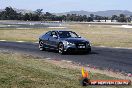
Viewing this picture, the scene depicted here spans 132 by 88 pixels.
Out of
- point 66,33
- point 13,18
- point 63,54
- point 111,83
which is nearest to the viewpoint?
point 111,83

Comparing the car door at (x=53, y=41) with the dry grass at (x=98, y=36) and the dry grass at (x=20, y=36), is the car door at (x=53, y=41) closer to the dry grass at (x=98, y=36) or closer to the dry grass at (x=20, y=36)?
the dry grass at (x=98, y=36)

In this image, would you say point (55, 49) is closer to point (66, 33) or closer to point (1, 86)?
point (66, 33)

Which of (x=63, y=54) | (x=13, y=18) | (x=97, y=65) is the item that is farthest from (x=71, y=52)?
(x=13, y=18)

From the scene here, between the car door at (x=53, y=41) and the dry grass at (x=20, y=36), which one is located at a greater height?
the car door at (x=53, y=41)

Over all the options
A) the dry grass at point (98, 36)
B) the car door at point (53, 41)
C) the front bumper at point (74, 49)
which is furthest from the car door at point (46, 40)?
the dry grass at point (98, 36)

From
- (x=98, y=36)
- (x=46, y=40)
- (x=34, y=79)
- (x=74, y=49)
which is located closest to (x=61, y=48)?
(x=74, y=49)

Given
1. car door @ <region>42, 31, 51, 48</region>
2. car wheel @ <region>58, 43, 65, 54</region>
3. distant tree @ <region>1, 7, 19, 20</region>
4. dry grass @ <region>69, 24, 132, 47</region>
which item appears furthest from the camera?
distant tree @ <region>1, 7, 19, 20</region>

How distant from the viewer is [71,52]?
22.5 meters

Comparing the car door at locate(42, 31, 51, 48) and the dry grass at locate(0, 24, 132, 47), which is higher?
the car door at locate(42, 31, 51, 48)

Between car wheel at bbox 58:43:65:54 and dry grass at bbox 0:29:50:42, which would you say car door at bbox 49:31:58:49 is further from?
dry grass at bbox 0:29:50:42

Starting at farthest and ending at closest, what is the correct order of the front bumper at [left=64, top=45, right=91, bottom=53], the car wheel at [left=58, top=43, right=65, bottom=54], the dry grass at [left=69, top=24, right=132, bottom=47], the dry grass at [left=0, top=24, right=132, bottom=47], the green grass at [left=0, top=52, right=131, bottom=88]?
the dry grass at [left=0, top=24, right=132, bottom=47], the dry grass at [left=69, top=24, right=132, bottom=47], the car wheel at [left=58, top=43, right=65, bottom=54], the front bumper at [left=64, top=45, right=91, bottom=53], the green grass at [left=0, top=52, right=131, bottom=88]

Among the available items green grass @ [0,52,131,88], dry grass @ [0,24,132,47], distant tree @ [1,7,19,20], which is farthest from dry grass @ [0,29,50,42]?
distant tree @ [1,7,19,20]

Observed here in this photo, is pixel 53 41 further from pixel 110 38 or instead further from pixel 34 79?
Result: pixel 110 38

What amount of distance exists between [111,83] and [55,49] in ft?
44.8
